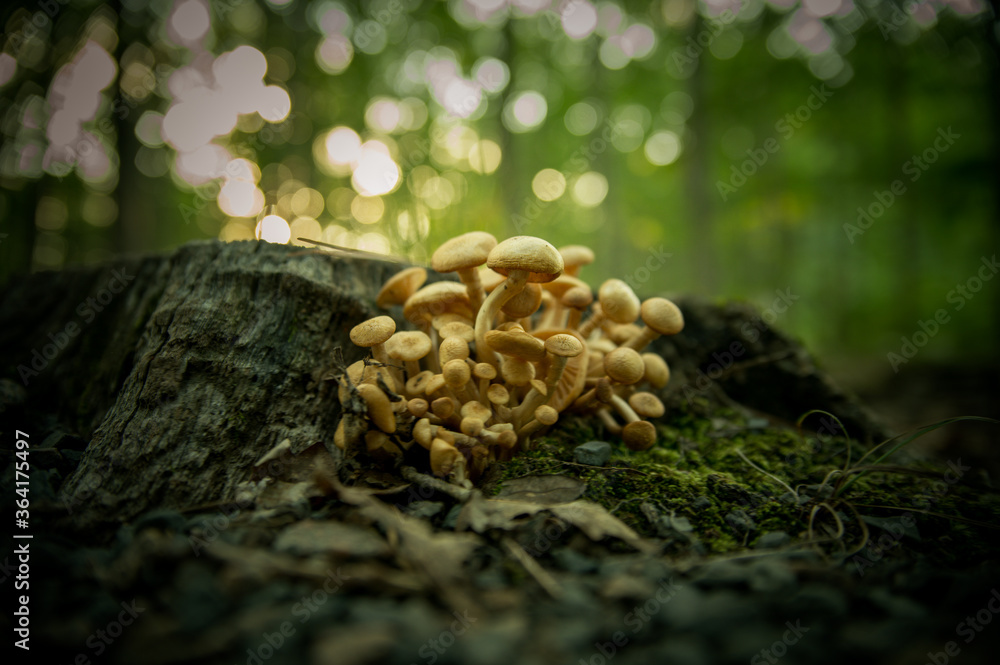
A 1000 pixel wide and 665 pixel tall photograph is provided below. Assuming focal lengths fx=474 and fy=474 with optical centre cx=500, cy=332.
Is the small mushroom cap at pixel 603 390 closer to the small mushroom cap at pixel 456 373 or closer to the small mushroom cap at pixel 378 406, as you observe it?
the small mushroom cap at pixel 456 373

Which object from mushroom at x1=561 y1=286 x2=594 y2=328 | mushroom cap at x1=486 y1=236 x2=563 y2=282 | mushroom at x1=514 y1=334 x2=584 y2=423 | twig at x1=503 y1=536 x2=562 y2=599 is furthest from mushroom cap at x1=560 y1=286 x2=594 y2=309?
twig at x1=503 y1=536 x2=562 y2=599

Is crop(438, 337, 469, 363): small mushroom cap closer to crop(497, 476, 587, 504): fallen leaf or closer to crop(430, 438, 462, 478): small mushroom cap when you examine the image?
crop(430, 438, 462, 478): small mushroom cap

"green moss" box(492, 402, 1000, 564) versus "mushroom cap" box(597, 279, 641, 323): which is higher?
"mushroom cap" box(597, 279, 641, 323)

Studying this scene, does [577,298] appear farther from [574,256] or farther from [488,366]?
[488,366]

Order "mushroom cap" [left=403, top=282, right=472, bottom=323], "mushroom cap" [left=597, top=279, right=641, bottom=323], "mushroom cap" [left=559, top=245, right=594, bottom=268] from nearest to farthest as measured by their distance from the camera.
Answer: "mushroom cap" [left=403, top=282, right=472, bottom=323]
"mushroom cap" [left=597, top=279, right=641, bottom=323]
"mushroom cap" [left=559, top=245, right=594, bottom=268]

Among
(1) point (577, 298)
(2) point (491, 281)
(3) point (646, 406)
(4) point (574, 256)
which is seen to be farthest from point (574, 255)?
(3) point (646, 406)

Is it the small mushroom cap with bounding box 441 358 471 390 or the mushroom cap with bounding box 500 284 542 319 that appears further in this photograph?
the mushroom cap with bounding box 500 284 542 319
